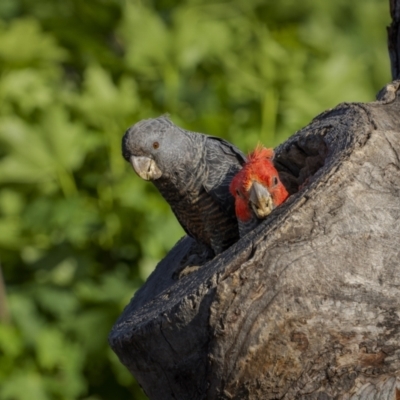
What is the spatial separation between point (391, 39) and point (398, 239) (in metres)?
1.39

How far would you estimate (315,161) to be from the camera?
9.27 feet

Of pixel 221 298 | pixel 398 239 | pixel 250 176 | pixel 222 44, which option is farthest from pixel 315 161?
pixel 222 44

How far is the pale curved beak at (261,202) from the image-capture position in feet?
8.54

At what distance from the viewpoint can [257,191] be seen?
264 centimetres

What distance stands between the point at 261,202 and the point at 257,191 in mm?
54

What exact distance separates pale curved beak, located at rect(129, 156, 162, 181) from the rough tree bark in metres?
0.72

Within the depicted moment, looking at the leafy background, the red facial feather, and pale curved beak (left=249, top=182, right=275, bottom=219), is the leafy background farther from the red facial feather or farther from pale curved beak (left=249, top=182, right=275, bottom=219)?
pale curved beak (left=249, top=182, right=275, bottom=219)

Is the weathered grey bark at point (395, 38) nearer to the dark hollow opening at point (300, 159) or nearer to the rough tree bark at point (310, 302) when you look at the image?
the dark hollow opening at point (300, 159)

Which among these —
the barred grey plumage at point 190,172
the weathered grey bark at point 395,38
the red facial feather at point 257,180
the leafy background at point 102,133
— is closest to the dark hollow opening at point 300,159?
the red facial feather at point 257,180

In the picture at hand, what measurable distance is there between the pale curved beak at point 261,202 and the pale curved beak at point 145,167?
58cm

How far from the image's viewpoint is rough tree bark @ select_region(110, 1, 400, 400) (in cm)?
223

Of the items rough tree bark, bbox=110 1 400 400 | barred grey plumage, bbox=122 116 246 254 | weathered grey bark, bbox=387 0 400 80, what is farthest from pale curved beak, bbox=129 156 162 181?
weathered grey bark, bbox=387 0 400 80

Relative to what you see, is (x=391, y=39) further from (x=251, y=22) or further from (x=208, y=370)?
(x=251, y=22)

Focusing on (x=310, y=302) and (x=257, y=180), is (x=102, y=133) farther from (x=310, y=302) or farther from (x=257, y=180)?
(x=310, y=302)
